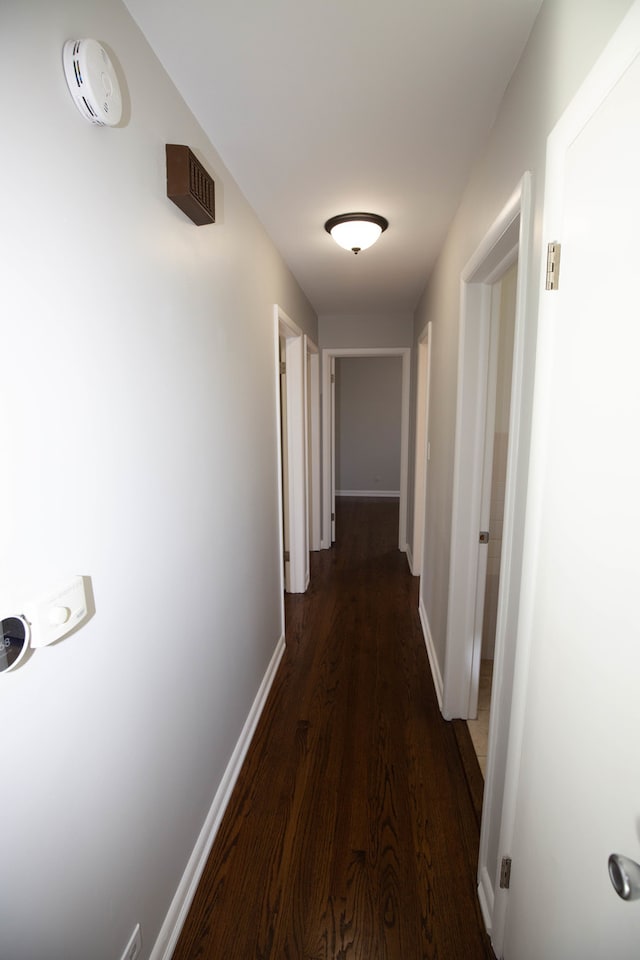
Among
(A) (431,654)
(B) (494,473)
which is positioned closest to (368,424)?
(B) (494,473)

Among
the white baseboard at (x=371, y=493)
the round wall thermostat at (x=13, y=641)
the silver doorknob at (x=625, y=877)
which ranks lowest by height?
the white baseboard at (x=371, y=493)

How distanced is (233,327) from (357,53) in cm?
91

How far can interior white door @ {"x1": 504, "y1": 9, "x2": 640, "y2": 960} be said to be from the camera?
0.62 meters

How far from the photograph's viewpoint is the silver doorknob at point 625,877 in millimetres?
576

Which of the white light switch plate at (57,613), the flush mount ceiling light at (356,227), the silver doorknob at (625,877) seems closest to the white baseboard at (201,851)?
the white light switch plate at (57,613)

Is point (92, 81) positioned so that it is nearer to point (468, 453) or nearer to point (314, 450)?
point (468, 453)

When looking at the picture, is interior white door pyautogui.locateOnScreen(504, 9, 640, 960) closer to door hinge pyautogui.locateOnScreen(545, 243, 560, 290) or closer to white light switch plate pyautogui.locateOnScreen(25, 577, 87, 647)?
door hinge pyautogui.locateOnScreen(545, 243, 560, 290)

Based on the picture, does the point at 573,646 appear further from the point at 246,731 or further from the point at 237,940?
the point at 246,731

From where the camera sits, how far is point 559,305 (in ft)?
2.82

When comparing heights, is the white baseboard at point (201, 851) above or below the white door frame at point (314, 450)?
below

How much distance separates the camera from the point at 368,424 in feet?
22.4

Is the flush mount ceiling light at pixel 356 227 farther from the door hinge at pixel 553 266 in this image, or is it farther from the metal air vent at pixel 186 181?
the door hinge at pixel 553 266

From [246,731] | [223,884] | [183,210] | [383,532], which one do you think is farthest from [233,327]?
[383,532]

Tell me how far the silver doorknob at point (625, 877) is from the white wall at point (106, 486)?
2.95 ft
